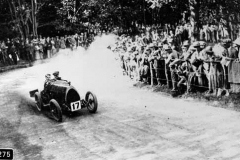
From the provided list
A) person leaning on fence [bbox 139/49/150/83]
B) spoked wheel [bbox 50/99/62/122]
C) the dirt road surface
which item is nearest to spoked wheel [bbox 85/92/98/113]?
the dirt road surface

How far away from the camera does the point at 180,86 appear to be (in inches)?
525

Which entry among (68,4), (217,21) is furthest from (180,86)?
(68,4)

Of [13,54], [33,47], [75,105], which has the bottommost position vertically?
[75,105]

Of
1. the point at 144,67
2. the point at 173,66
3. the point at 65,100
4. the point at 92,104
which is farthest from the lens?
the point at 144,67

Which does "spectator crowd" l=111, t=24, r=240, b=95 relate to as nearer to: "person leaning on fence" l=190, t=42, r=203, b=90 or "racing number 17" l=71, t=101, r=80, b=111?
"person leaning on fence" l=190, t=42, r=203, b=90

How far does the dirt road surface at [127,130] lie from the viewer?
26.3ft

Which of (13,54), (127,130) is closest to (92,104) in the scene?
(127,130)

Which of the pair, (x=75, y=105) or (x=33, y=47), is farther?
(x=33, y=47)

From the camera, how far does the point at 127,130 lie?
9773 mm

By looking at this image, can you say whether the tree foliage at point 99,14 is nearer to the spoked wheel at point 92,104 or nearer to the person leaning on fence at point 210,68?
the person leaning on fence at point 210,68

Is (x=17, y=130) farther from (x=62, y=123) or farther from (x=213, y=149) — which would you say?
(x=213, y=149)

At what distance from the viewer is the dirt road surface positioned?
26.3ft

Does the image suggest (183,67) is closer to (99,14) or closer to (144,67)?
(144,67)

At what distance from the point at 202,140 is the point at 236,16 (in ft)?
37.6
